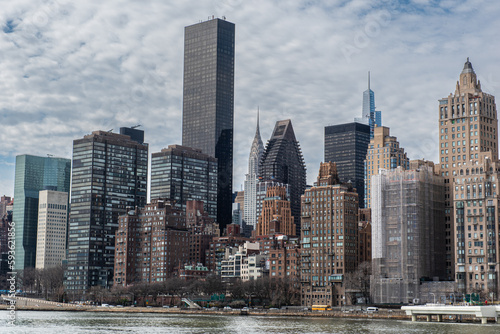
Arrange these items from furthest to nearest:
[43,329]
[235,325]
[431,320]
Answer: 1. [431,320]
2. [235,325]
3. [43,329]

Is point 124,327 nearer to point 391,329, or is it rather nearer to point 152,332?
point 152,332

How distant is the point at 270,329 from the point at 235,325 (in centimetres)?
1902

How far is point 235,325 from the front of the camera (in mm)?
184875

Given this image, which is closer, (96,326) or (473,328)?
(473,328)

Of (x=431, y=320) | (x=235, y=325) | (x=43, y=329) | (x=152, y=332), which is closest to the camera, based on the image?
(x=152, y=332)

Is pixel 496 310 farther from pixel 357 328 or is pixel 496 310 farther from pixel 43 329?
pixel 43 329

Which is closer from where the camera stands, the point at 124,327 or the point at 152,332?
the point at 152,332

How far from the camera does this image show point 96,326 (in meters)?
182

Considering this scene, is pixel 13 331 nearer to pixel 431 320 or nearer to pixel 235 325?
pixel 235 325

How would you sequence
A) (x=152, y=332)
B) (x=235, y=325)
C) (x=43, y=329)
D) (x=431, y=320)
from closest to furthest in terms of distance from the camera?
(x=152, y=332), (x=43, y=329), (x=235, y=325), (x=431, y=320)

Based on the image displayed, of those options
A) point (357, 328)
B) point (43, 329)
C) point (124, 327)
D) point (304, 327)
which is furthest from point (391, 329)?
point (43, 329)

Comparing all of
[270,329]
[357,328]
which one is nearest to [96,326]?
[270,329]

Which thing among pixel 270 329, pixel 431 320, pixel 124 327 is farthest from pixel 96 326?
pixel 431 320

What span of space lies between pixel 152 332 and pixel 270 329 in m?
24.0
